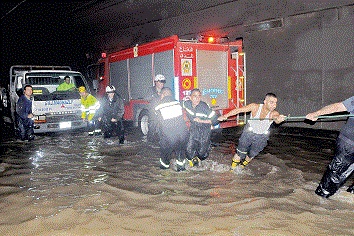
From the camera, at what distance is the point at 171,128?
5957mm

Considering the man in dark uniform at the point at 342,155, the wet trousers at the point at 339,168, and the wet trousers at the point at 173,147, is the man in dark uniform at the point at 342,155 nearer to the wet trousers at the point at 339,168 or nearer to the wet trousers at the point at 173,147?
the wet trousers at the point at 339,168

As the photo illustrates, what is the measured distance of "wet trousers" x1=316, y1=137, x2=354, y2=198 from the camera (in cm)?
427

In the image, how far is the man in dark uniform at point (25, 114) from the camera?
30.5ft

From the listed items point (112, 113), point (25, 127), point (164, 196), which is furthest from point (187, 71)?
point (25, 127)

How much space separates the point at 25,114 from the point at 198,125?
560cm

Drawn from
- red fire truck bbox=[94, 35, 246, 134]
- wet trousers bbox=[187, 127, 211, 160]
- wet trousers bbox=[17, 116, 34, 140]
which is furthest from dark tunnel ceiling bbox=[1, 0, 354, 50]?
wet trousers bbox=[17, 116, 34, 140]

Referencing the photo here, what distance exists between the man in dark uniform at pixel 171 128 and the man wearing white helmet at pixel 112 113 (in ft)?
10.0

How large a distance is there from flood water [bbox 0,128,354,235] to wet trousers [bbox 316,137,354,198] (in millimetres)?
209

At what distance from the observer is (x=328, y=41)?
33.4ft

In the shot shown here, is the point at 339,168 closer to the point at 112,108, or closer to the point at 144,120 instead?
the point at 112,108

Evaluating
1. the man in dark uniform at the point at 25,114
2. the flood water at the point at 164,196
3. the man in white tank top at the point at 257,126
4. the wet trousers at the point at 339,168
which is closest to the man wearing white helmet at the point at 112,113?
the flood water at the point at 164,196

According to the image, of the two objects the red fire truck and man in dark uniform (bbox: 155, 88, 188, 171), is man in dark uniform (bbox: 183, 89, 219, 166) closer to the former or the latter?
man in dark uniform (bbox: 155, 88, 188, 171)

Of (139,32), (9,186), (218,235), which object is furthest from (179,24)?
(218,235)

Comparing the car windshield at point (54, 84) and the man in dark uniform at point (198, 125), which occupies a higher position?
the car windshield at point (54, 84)
